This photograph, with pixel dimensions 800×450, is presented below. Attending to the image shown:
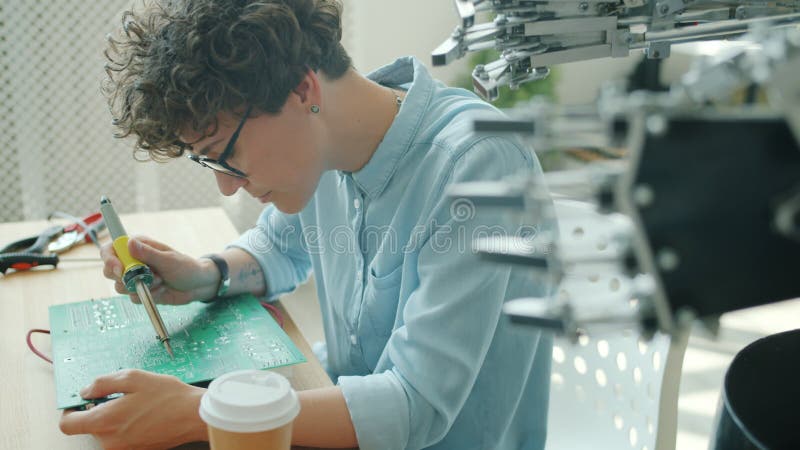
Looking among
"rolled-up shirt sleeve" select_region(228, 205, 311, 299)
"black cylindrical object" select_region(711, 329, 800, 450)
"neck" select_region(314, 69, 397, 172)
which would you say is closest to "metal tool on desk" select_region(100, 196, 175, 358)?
"rolled-up shirt sleeve" select_region(228, 205, 311, 299)

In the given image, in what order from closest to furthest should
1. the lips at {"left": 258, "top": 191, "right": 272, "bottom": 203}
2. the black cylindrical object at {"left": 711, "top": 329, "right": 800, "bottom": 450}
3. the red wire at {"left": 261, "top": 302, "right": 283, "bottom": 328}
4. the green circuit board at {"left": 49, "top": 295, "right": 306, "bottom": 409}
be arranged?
the black cylindrical object at {"left": 711, "top": 329, "right": 800, "bottom": 450} → the green circuit board at {"left": 49, "top": 295, "right": 306, "bottom": 409} → the lips at {"left": 258, "top": 191, "right": 272, "bottom": 203} → the red wire at {"left": 261, "top": 302, "right": 283, "bottom": 328}

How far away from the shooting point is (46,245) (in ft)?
4.67

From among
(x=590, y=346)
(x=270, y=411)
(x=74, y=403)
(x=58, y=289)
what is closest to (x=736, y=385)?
A: (x=270, y=411)

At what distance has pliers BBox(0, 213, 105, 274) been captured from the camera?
1324mm

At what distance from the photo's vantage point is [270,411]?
1.99 feet

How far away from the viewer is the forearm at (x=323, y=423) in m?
0.80

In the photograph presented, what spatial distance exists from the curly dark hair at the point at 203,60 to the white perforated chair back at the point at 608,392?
16.4 inches

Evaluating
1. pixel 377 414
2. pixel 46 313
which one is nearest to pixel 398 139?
pixel 377 414

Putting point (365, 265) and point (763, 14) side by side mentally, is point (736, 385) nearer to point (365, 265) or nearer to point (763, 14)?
point (763, 14)

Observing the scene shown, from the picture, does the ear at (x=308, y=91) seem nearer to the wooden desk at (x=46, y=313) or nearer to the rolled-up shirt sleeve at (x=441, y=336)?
the rolled-up shirt sleeve at (x=441, y=336)

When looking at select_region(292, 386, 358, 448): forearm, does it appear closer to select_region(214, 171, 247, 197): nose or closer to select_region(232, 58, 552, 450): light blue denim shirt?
→ select_region(232, 58, 552, 450): light blue denim shirt

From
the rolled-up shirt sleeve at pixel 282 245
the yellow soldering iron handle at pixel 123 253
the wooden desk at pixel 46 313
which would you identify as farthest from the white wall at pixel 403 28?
the yellow soldering iron handle at pixel 123 253

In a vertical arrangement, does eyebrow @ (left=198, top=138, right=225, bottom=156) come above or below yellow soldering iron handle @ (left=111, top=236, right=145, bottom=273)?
above

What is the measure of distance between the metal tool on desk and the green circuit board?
23 mm
